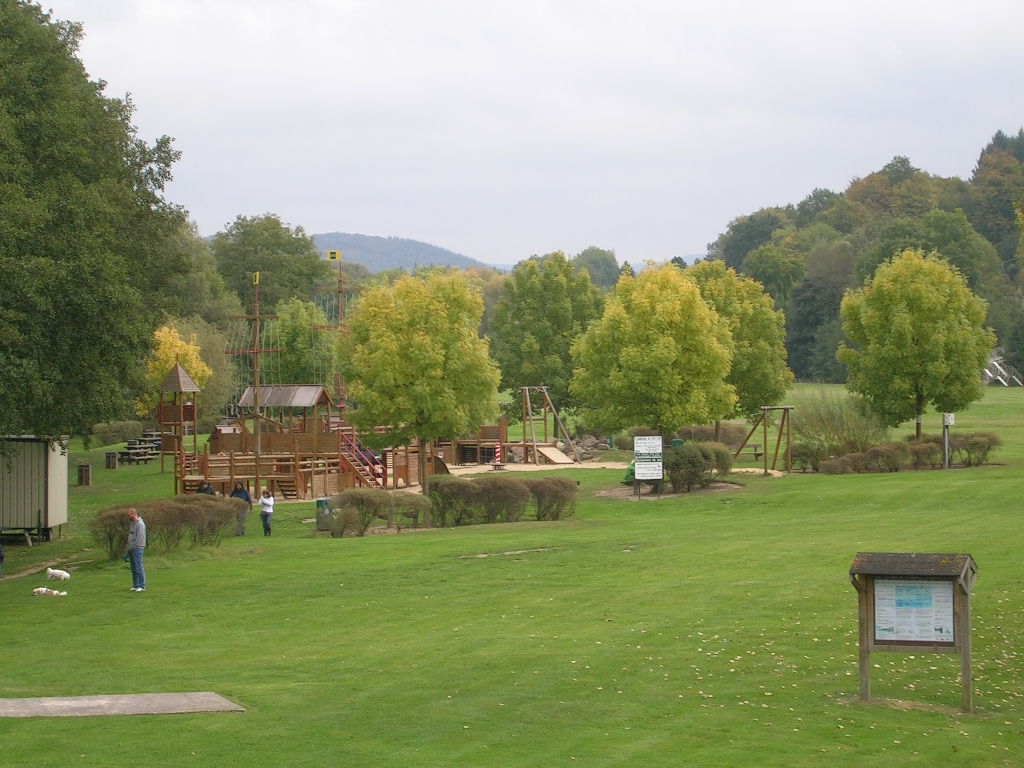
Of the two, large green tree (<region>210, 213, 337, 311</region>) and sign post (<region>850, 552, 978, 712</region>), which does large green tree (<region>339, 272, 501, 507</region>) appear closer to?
sign post (<region>850, 552, 978, 712</region>)

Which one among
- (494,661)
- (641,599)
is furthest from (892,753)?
(641,599)

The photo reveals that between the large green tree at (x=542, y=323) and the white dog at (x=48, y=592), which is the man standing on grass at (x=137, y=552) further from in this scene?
the large green tree at (x=542, y=323)

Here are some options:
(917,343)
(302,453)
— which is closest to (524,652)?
(302,453)

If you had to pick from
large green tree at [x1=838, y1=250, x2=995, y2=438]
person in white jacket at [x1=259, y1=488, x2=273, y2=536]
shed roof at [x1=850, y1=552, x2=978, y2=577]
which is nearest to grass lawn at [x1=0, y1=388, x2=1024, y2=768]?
person in white jacket at [x1=259, y1=488, x2=273, y2=536]

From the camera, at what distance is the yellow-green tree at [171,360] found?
Result: 59.8 m

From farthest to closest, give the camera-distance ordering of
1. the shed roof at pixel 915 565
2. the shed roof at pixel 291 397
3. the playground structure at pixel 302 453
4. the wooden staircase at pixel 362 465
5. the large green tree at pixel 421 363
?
the shed roof at pixel 291 397 < the wooden staircase at pixel 362 465 < the playground structure at pixel 302 453 < the large green tree at pixel 421 363 < the shed roof at pixel 915 565

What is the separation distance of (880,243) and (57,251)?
92067mm

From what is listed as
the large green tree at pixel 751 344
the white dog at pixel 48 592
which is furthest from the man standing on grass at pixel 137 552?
the large green tree at pixel 751 344

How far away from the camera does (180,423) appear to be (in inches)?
1857

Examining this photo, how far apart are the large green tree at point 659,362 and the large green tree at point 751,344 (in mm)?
11886

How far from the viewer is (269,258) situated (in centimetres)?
10131

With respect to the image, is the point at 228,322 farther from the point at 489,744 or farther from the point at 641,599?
the point at 489,744

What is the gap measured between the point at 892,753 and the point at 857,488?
2577cm

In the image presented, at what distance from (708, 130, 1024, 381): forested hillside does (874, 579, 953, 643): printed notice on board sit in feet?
252
